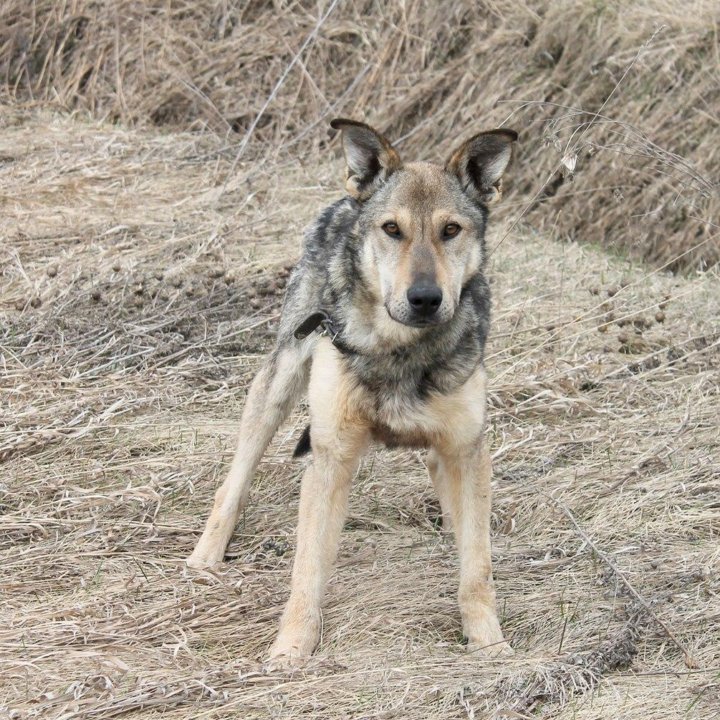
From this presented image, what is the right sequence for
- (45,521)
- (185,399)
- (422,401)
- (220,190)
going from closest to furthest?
(422,401) → (45,521) → (185,399) → (220,190)

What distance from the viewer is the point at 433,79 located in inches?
474

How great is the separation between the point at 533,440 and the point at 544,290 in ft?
8.41

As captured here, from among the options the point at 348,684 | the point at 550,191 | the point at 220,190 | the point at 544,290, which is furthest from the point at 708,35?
the point at 348,684

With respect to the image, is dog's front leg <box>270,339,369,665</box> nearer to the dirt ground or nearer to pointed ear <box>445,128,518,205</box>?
the dirt ground

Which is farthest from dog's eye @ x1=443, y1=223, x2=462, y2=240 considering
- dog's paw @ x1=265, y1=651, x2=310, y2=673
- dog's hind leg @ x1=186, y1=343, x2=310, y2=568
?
dog's paw @ x1=265, y1=651, x2=310, y2=673

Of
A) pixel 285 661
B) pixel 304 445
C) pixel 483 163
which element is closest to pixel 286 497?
pixel 304 445

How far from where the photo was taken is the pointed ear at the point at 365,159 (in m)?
5.21

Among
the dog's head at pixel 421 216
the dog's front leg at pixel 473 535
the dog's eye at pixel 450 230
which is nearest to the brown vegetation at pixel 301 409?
the dog's front leg at pixel 473 535

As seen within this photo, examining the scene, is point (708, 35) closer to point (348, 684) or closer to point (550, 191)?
point (550, 191)

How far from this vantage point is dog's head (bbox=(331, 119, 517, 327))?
15.7 ft

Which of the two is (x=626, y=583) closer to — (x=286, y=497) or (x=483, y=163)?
(x=483, y=163)

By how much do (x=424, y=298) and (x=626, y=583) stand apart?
5.02 ft

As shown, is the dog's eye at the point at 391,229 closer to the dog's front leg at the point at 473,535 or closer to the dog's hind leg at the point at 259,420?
the dog's front leg at the point at 473,535

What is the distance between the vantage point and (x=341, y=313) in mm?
5281
